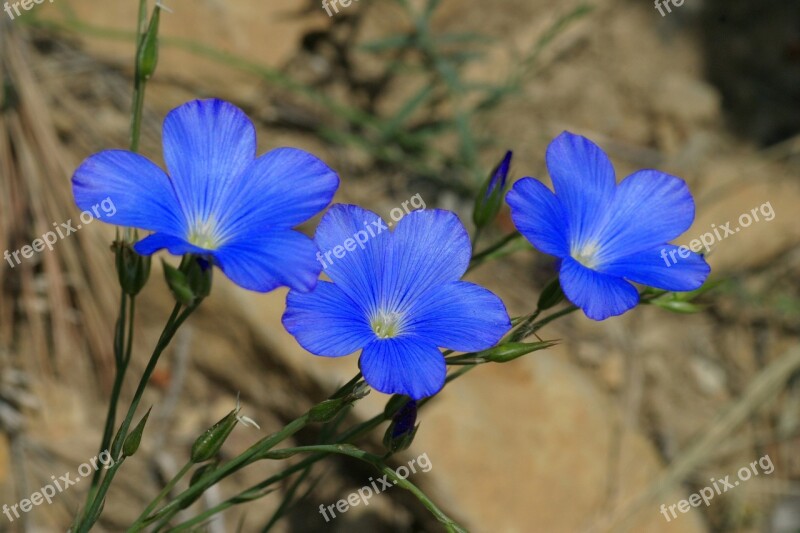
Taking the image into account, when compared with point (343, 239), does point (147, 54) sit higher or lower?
higher

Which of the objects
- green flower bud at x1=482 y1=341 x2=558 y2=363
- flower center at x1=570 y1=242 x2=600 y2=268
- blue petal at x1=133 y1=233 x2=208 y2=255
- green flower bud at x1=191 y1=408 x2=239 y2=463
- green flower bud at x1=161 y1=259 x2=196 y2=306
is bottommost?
green flower bud at x1=482 y1=341 x2=558 y2=363

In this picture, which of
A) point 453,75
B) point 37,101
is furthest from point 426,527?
point 37,101

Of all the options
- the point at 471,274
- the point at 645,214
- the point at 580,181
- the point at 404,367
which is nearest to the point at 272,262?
the point at 404,367

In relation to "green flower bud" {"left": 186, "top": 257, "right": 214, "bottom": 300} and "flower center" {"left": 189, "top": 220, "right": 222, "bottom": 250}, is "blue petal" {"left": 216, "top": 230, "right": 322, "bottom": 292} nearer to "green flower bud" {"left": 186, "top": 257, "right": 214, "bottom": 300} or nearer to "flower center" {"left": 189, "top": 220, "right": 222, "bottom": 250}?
"green flower bud" {"left": 186, "top": 257, "right": 214, "bottom": 300}

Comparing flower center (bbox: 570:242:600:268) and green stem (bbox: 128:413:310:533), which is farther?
flower center (bbox: 570:242:600:268)

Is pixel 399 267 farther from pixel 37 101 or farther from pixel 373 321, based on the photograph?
pixel 37 101

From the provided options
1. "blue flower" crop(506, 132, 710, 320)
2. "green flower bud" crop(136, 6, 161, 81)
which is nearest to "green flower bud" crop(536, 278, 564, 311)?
"blue flower" crop(506, 132, 710, 320)

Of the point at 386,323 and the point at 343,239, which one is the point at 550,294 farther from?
the point at 343,239
